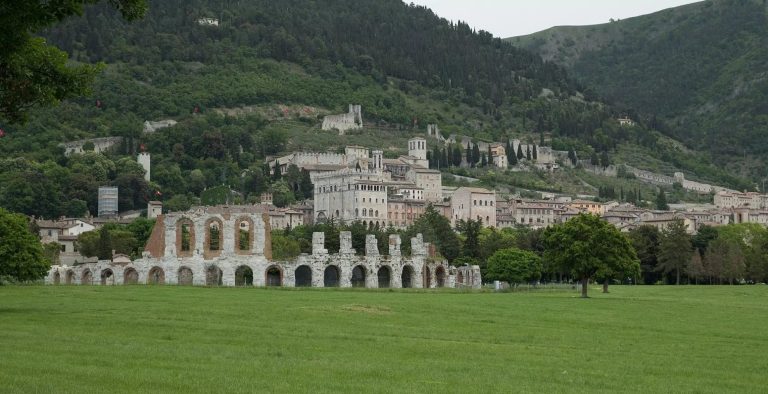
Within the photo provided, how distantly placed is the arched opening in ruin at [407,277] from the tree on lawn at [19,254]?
28.0 m

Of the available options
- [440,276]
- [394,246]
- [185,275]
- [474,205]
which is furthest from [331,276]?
[474,205]

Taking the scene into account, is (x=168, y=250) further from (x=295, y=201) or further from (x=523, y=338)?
(x=295, y=201)

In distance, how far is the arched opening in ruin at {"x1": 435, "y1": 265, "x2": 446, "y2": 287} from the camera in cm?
7994

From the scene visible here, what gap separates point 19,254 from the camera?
52.8 metres

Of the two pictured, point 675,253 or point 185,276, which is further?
point 675,253

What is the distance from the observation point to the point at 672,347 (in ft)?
96.2

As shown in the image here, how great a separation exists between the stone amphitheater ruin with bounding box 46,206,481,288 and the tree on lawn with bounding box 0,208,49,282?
17095 millimetres

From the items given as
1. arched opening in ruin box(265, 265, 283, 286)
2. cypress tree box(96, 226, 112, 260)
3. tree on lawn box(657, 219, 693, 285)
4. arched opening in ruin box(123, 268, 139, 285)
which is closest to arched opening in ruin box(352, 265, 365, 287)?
arched opening in ruin box(265, 265, 283, 286)

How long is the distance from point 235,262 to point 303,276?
19.4ft

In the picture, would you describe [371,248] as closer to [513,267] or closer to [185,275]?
[185,275]

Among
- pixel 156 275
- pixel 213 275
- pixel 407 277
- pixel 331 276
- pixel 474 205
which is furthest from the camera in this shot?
pixel 474 205

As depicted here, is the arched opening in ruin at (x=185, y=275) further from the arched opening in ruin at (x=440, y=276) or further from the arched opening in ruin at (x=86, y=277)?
the arched opening in ruin at (x=440, y=276)

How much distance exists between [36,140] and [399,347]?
6576 inches

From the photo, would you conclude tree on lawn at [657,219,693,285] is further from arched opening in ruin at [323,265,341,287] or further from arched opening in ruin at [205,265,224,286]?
arched opening in ruin at [205,265,224,286]
